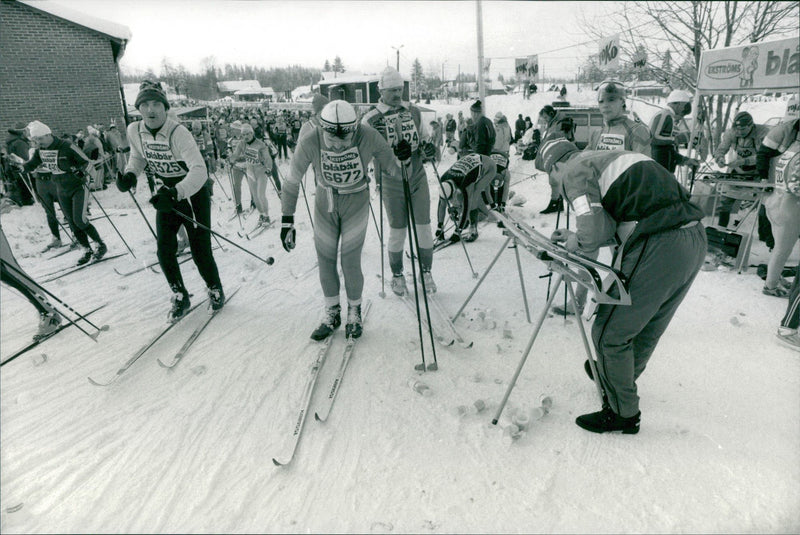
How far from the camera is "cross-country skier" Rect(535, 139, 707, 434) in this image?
2.09 meters

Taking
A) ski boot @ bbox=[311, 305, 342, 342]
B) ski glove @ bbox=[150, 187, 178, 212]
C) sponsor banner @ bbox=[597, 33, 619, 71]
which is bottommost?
ski boot @ bbox=[311, 305, 342, 342]

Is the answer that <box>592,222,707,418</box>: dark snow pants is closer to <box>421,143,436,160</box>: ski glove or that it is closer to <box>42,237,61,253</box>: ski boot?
<box>421,143,436,160</box>: ski glove

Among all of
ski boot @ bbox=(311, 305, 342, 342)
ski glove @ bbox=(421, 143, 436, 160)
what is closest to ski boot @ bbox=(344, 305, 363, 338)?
ski boot @ bbox=(311, 305, 342, 342)

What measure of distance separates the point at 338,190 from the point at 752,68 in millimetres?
5288

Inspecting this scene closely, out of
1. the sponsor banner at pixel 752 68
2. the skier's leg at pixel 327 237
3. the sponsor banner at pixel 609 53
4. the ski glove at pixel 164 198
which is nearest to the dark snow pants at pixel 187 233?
the ski glove at pixel 164 198

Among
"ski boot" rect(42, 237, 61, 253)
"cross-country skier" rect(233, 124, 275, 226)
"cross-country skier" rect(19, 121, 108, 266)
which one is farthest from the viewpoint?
"cross-country skier" rect(233, 124, 275, 226)

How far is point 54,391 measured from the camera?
2494 millimetres

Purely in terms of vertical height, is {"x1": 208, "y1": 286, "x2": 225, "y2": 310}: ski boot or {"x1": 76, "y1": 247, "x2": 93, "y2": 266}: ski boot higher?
{"x1": 76, "y1": 247, "x2": 93, "y2": 266}: ski boot

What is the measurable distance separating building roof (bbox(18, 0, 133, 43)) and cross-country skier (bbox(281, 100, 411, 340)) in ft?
4.84

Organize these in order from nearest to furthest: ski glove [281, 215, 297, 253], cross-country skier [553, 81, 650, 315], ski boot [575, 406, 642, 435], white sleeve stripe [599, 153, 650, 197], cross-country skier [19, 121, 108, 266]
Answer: white sleeve stripe [599, 153, 650, 197]
ski boot [575, 406, 642, 435]
ski glove [281, 215, 297, 253]
cross-country skier [553, 81, 650, 315]
cross-country skier [19, 121, 108, 266]

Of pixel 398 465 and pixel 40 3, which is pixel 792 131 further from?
pixel 40 3

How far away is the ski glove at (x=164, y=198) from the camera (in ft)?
10.9

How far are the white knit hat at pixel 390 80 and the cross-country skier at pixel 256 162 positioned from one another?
402 cm

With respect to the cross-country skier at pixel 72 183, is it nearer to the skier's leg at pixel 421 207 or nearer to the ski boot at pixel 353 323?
the ski boot at pixel 353 323
